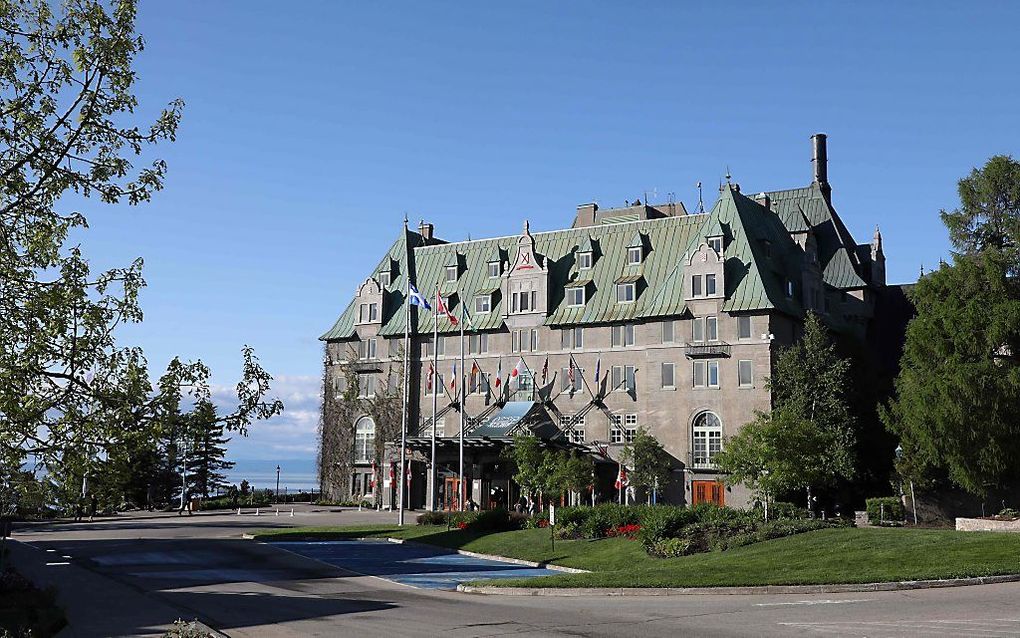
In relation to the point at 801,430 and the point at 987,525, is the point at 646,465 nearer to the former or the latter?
the point at 801,430

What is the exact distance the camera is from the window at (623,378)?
241 feet

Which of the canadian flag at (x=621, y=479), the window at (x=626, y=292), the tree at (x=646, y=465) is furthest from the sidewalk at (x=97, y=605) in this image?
the window at (x=626, y=292)

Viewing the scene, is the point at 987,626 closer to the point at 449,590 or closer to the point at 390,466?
the point at 449,590

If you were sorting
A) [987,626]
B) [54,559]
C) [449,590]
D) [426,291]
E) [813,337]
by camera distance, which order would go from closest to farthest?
[987,626] < [449,590] < [54,559] < [813,337] < [426,291]

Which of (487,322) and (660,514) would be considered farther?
(487,322)

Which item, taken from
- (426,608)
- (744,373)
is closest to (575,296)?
(744,373)

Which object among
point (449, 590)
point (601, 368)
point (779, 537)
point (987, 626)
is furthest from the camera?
point (601, 368)

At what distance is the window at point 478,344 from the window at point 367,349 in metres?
9.86

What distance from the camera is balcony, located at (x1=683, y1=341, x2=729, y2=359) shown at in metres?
68.8

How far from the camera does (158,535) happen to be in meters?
55.1

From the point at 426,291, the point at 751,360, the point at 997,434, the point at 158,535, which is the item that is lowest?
the point at 158,535

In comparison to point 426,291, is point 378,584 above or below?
below

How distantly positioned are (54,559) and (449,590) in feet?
66.8

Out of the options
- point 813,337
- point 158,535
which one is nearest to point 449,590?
point 158,535
